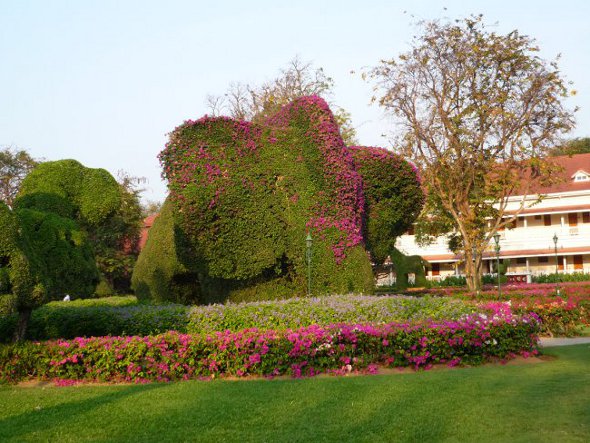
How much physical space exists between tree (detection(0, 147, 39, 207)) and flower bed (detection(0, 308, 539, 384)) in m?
39.0

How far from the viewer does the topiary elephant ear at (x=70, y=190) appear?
86.7 feet

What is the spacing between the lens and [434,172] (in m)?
29.4

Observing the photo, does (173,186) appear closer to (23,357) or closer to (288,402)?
(23,357)

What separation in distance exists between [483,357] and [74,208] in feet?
67.2

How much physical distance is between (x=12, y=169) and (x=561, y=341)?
140ft

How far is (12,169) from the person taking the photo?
48.1m

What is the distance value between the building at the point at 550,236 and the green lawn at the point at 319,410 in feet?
110

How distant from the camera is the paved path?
48.7 feet

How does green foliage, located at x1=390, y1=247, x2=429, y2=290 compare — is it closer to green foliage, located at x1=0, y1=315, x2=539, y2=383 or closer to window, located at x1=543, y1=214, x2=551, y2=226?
window, located at x1=543, y1=214, x2=551, y2=226

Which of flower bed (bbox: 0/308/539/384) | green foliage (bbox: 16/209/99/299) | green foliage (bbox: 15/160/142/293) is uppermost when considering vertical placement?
green foliage (bbox: 15/160/142/293)

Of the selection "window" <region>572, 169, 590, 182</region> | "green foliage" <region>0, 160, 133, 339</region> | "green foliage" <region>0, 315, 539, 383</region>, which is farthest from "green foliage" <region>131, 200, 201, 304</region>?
"window" <region>572, 169, 590, 182</region>

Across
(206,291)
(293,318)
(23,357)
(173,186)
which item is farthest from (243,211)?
(23,357)

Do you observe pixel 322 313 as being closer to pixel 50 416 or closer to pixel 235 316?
pixel 235 316

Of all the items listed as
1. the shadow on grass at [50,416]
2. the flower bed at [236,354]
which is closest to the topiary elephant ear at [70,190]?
the flower bed at [236,354]
